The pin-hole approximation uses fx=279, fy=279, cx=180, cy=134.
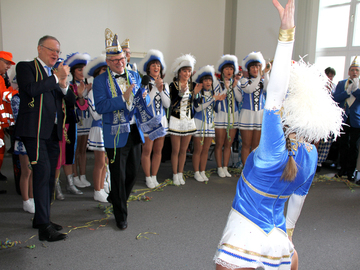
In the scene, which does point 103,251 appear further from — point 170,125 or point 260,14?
point 260,14

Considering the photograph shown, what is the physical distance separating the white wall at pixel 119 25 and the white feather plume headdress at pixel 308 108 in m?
5.87

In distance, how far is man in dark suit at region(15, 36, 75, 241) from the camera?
2.22m

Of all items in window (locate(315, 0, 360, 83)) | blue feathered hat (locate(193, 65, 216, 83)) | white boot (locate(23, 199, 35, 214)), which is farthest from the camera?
window (locate(315, 0, 360, 83))

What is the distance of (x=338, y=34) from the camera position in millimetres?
6395

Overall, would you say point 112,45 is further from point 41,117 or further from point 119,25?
point 119,25

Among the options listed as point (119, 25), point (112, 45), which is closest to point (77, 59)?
point (112, 45)

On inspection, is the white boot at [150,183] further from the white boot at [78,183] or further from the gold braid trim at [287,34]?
the gold braid trim at [287,34]

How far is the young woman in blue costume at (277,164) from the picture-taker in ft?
3.54

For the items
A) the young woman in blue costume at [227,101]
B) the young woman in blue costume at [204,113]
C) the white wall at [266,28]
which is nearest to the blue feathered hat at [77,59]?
the young woman in blue costume at [204,113]

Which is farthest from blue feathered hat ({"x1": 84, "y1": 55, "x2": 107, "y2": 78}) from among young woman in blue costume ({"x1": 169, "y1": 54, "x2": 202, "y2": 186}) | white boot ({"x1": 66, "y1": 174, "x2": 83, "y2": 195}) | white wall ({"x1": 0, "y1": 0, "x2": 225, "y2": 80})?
white wall ({"x1": 0, "y1": 0, "x2": 225, "y2": 80})

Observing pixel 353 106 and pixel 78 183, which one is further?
pixel 353 106

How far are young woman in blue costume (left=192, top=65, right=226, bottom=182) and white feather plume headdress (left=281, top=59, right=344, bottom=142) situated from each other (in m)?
2.82

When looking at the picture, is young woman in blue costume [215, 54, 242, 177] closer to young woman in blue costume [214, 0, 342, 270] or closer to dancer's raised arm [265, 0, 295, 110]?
young woman in blue costume [214, 0, 342, 270]

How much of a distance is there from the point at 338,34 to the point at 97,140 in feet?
19.9
